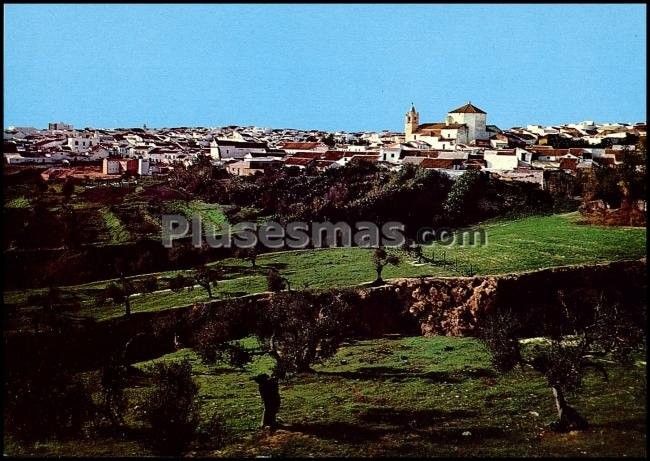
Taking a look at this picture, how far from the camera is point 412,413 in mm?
11008

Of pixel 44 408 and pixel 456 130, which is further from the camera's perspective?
pixel 456 130

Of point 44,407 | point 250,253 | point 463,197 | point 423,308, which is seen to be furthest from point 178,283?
point 463,197

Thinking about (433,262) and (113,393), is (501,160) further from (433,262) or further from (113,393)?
(113,393)

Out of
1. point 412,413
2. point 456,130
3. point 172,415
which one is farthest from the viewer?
point 456,130

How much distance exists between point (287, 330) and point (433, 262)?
259 inches

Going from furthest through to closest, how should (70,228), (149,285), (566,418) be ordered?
(70,228) → (149,285) → (566,418)

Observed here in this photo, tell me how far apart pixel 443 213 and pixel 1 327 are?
49.8 feet

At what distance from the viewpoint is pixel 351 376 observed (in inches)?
527

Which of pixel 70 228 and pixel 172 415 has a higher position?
pixel 70 228

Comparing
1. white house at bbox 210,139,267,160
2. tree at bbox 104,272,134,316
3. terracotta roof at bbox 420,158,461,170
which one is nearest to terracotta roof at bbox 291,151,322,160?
white house at bbox 210,139,267,160

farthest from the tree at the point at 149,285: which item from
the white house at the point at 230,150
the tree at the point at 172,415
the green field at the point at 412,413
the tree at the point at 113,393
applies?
the white house at the point at 230,150

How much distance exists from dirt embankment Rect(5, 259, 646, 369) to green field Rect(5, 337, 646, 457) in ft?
7.14

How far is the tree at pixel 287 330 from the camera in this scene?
13.3 metres

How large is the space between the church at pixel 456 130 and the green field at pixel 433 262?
1689 cm
